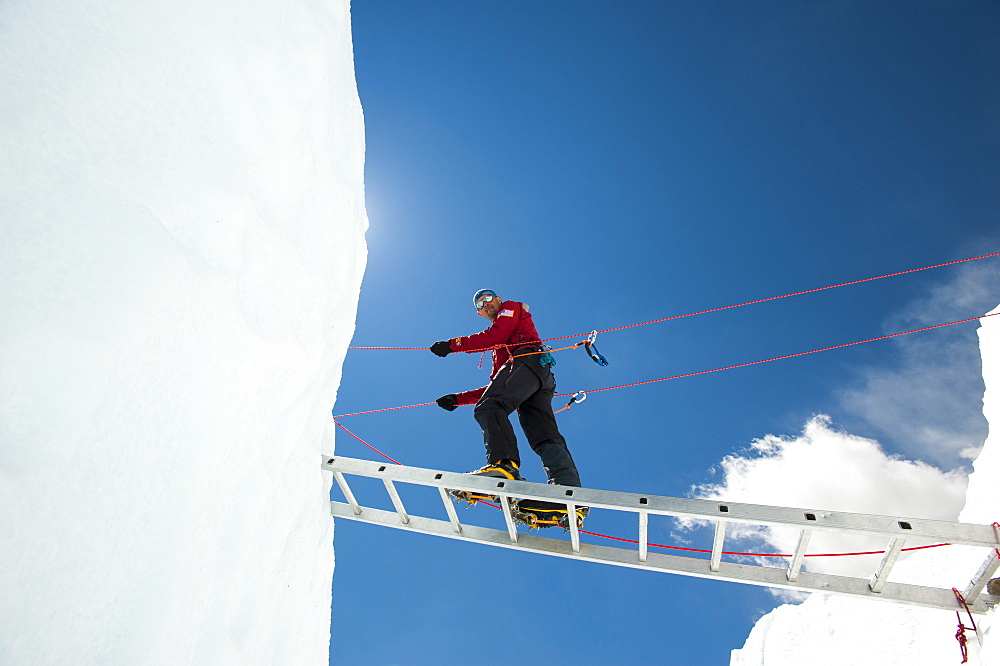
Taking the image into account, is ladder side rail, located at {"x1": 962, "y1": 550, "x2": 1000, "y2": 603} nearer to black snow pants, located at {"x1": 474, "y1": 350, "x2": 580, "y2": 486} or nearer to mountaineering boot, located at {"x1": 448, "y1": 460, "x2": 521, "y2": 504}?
black snow pants, located at {"x1": 474, "y1": 350, "x2": 580, "y2": 486}

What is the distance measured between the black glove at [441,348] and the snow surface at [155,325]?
1442mm

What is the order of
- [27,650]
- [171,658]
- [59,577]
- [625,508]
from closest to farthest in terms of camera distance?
1. [27,650]
2. [59,577]
3. [171,658]
4. [625,508]

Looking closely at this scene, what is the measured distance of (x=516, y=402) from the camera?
4488mm

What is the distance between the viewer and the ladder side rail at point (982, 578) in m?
3.27

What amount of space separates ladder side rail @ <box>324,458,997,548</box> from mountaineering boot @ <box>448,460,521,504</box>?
0.57ft

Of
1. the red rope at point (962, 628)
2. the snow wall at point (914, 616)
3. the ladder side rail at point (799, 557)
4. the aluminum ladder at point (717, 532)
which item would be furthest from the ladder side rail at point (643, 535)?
the snow wall at point (914, 616)

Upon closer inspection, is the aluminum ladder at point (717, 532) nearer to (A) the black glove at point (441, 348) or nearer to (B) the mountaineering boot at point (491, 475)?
(B) the mountaineering boot at point (491, 475)

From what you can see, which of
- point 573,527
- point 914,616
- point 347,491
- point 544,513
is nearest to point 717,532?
point 573,527

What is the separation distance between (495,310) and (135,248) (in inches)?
147

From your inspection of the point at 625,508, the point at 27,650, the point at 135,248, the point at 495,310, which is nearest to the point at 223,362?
the point at 135,248

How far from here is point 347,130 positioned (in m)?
4.41

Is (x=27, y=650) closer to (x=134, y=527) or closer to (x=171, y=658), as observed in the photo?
(x=134, y=527)

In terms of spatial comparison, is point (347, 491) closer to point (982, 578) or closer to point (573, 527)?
point (573, 527)

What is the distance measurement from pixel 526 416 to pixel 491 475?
845 mm
